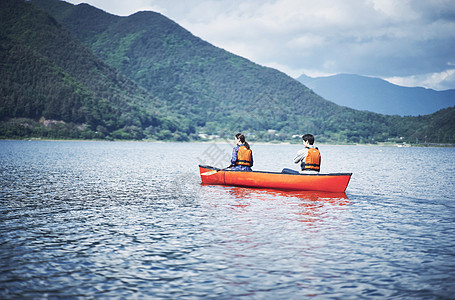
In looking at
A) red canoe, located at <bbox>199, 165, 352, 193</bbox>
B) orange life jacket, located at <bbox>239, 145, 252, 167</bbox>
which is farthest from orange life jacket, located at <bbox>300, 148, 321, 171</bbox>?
orange life jacket, located at <bbox>239, 145, 252, 167</bbox>

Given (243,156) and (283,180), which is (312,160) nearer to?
(283,180)

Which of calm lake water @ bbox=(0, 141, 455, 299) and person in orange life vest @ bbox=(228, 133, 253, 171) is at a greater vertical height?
person in orange life vest @ bbox=(228, 133, 253, 171)

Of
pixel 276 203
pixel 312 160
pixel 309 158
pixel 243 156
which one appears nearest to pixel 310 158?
pixel 309 158

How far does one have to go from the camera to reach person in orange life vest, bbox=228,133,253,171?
2228 centimetres

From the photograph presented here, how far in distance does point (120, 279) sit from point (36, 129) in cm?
17092

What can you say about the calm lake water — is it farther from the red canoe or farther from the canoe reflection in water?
the red canoe

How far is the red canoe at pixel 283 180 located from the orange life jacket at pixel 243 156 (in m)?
0.69

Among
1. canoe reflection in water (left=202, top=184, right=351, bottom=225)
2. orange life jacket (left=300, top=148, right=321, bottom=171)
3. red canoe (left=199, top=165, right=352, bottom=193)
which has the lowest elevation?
canoe reflection in water (left=202, top=184, right=351, bottom=225)

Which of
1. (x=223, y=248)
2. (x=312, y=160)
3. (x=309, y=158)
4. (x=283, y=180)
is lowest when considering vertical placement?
(x=223, y=248)

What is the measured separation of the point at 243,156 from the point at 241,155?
129 millimetres

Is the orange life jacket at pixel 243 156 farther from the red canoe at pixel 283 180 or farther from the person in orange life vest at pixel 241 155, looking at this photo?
the red canoe at pixel 283 180

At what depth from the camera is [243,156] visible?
22.4m

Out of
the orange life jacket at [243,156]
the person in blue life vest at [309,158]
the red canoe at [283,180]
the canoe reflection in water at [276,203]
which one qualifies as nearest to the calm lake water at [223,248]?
the canoe reflection in water at [276,203]

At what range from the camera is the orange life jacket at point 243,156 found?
22312mm
